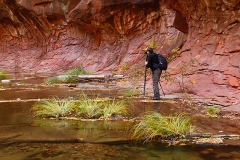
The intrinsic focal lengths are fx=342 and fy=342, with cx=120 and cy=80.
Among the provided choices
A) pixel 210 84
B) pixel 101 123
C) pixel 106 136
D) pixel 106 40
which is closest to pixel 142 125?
pixel 106 136

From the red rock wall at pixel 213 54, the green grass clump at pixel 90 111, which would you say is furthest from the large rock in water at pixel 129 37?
the green grass clump at pixel 90 111

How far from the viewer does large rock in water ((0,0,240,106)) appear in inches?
451

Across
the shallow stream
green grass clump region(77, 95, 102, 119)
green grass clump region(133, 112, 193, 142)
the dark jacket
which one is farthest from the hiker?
green grass clump region(133, 112, 193, 142)

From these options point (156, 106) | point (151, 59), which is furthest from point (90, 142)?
point (151, 59)

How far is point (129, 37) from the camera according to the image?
22.3 m

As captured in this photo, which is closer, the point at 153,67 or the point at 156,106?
the point at 156,106

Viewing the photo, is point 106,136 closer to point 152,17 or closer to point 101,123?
point 101,123

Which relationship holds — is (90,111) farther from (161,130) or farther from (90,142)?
(161,130)

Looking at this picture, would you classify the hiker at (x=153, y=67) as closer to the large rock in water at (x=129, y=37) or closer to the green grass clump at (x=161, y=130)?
the large rock in water at (x=129, y=37)

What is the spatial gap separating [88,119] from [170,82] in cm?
625

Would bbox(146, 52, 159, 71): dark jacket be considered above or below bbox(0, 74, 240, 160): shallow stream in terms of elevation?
above

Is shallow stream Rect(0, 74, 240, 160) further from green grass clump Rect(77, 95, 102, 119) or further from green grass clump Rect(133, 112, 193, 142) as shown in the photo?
green grass clump Rect(77, 95, 102, 119)

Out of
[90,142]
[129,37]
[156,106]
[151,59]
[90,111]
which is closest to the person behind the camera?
[90,142]

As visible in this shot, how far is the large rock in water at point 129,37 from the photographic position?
1145cm
